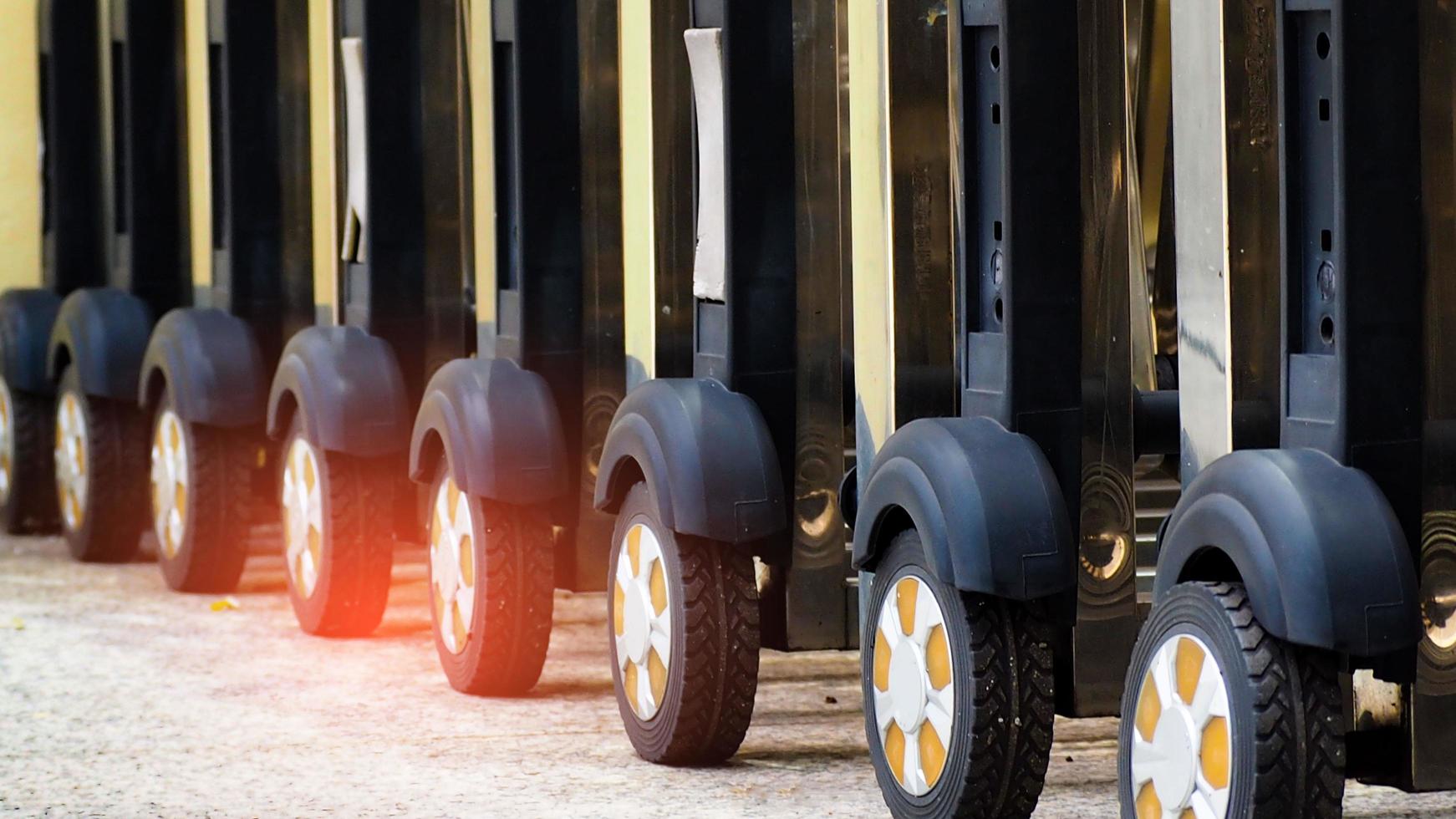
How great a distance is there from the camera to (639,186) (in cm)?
601

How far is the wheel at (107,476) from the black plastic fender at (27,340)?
0.55m

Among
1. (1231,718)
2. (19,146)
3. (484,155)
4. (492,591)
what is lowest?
(492,591)

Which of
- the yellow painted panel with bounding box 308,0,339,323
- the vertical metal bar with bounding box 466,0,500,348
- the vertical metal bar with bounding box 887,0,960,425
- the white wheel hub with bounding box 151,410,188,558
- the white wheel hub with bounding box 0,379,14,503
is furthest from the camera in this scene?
the white wheel hub with bounding box 0,379,14,503

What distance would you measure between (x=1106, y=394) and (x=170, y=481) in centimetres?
488

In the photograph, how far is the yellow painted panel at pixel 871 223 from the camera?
16.2 feet

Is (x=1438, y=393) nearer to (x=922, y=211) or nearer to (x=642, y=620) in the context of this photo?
(x=922, y=211)

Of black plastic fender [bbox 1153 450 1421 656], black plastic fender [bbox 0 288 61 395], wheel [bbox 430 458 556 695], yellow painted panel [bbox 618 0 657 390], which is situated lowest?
wheel [bbox 430 458 556 695]

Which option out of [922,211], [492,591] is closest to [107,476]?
[492,591]

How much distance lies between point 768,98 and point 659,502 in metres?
0.90

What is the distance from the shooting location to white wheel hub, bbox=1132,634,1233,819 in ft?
12.3

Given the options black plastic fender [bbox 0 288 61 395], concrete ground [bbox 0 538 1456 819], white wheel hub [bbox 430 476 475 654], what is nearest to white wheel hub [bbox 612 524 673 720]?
concrete ground [bbox 0 538 1456 819]

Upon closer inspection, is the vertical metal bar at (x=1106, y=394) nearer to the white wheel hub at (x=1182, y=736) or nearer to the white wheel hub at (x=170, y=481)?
the white wheel hub at (x=1182, y=736)

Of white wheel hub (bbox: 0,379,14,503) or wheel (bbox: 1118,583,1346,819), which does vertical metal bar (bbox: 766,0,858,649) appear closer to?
wheel (bbox: 1118,583,1346,819)

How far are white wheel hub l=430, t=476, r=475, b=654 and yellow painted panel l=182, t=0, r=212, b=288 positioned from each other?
8.72ft
